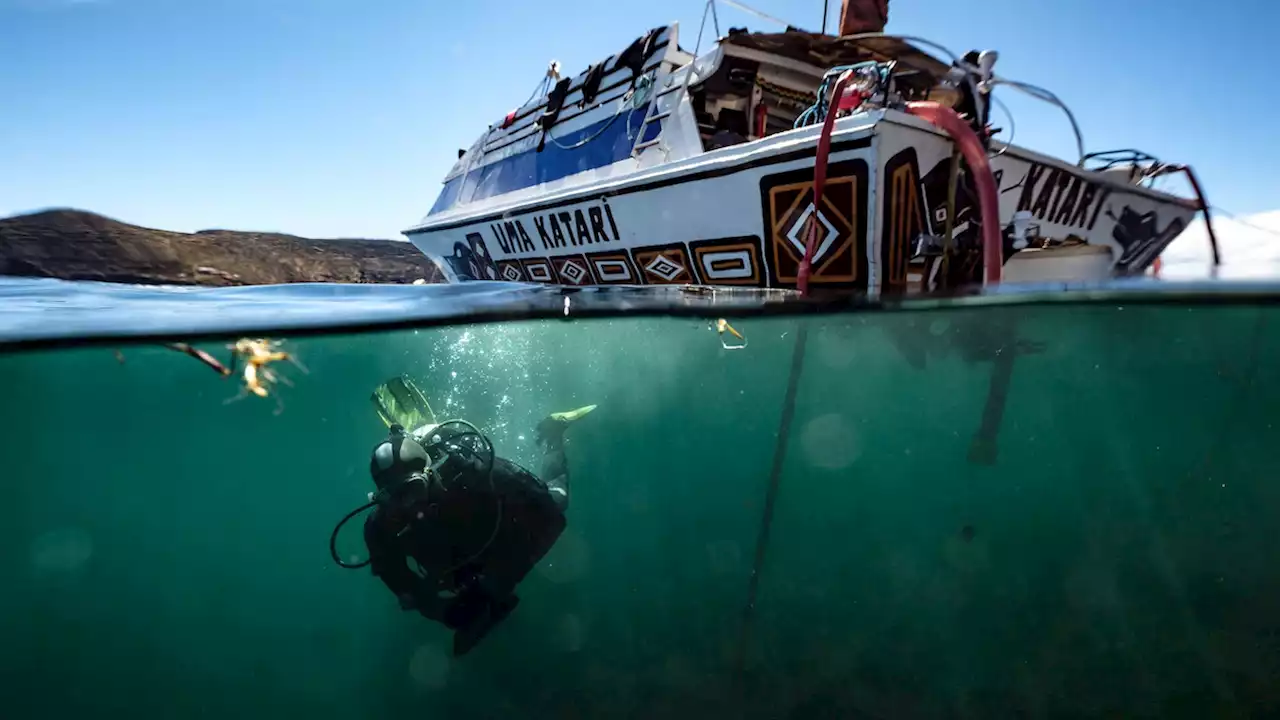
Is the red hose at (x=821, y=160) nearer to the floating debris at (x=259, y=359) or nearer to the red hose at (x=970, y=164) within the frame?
the red hose at (x=970, y=164)

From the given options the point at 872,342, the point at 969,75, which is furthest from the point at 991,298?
the point at 872,342

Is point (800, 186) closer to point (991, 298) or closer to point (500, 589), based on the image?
point (991, 298)

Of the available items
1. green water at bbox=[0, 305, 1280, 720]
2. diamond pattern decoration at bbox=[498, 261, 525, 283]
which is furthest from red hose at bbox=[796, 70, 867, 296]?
diamond pattern decoration at bbox=[498, 261, 525, 283]

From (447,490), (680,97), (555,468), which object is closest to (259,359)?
(555,468)

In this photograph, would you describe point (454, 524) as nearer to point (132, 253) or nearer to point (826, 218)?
point (826, 218)

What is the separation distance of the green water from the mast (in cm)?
462

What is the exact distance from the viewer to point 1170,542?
56.7 feet

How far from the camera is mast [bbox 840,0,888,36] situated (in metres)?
9.20

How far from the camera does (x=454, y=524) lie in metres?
4.96

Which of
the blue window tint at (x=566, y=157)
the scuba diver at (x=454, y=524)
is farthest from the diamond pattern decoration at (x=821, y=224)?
the scuba diver at (x=454, y=524)

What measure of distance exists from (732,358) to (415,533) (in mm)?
11101

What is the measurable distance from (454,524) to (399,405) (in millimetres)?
1909

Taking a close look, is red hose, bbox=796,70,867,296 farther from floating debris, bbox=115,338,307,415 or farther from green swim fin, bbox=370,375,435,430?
floating debris, bbox=115,338,307,415

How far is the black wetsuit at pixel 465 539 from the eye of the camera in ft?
15.4
